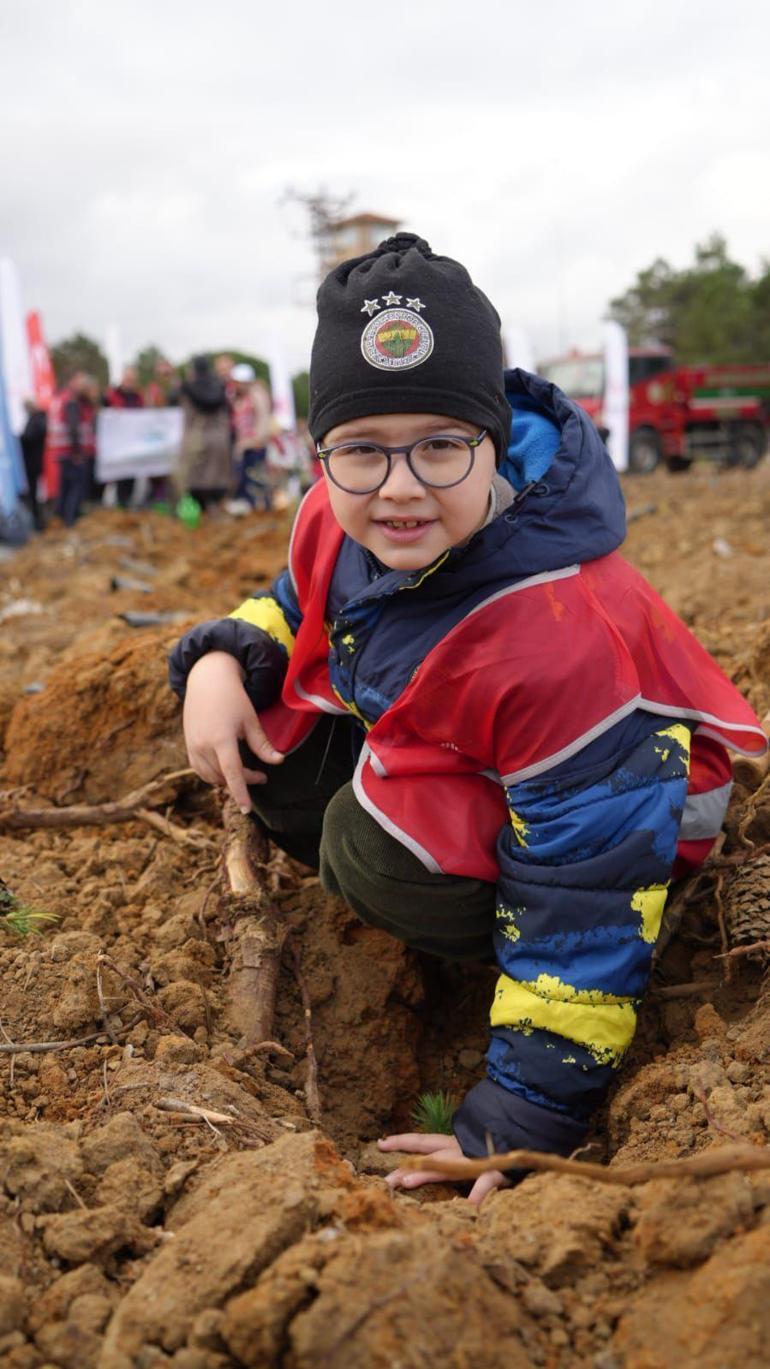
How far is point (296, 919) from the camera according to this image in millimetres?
2596

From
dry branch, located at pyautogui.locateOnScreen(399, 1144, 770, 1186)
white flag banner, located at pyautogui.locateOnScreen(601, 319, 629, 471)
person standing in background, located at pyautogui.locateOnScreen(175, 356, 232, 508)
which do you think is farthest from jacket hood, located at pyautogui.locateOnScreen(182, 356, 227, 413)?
dry branch, located at pyautogui.locateOnScreen(399, 1144, 770, 1186)

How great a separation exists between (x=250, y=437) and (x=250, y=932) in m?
11.7

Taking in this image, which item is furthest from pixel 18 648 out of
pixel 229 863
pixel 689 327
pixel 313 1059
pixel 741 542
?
pixel 689 327

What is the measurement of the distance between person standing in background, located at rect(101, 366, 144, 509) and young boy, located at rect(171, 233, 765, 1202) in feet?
40.9

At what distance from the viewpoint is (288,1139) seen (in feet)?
5.14

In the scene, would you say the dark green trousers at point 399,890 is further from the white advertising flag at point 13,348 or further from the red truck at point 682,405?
the red truck at point 682,405

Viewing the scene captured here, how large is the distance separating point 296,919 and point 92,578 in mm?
5605

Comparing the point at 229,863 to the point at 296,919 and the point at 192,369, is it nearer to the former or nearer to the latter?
the point at 296,919

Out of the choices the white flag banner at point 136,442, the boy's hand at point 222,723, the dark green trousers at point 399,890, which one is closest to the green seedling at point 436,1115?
the dark green trousers at point 399,890

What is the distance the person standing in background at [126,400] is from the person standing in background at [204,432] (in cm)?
212

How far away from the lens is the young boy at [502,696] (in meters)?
1.83

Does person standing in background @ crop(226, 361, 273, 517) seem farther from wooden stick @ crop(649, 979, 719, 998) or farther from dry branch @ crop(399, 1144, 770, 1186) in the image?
dry branch @ crop(399, 1144, 770, 1186)

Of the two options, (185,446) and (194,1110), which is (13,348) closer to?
(185,446)

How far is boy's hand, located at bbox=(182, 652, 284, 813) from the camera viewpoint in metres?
2.41
